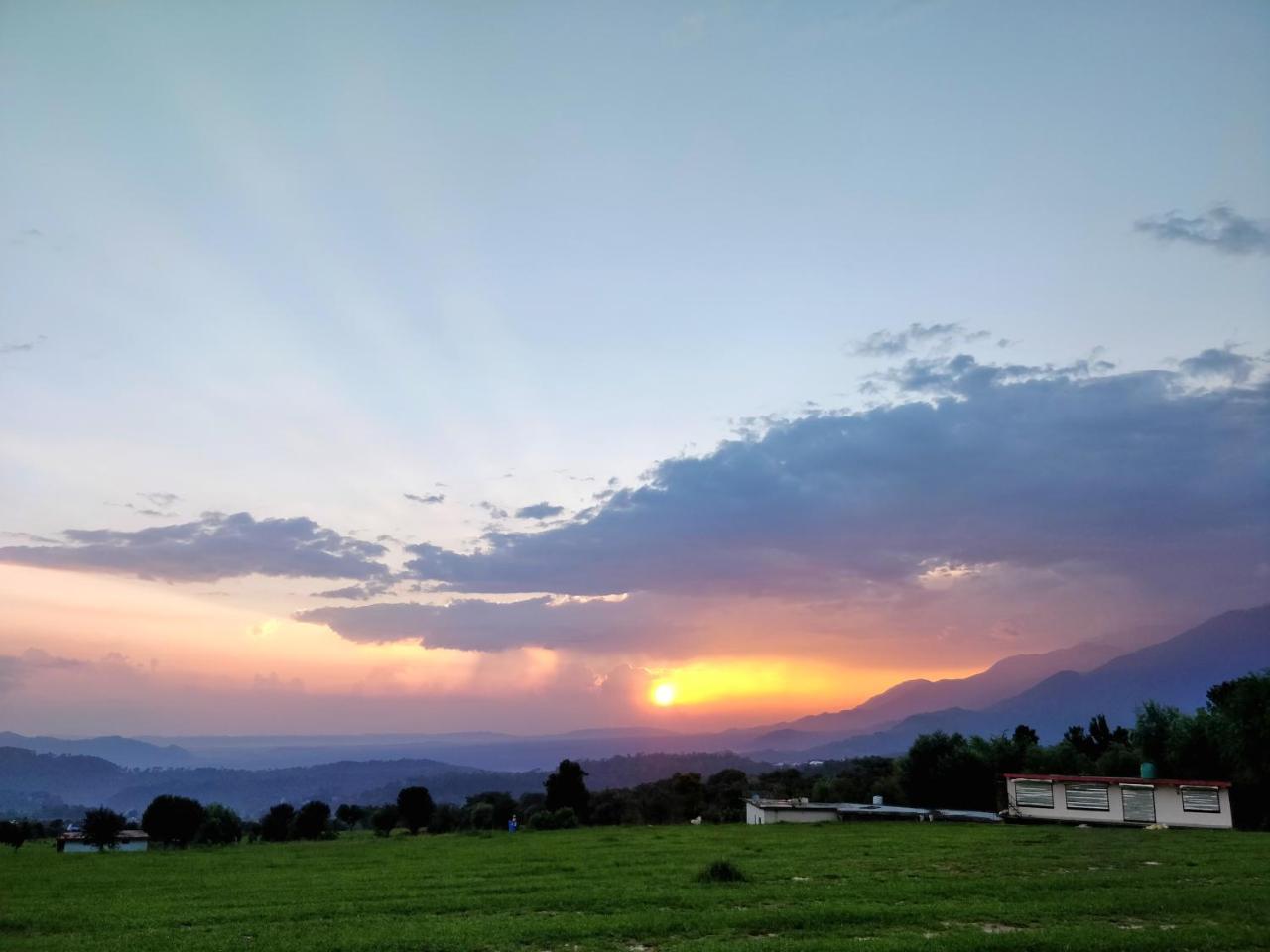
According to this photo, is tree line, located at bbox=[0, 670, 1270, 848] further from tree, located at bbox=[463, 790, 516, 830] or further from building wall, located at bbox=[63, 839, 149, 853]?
building wall, located at bbox=[63, 839, 149, 853]

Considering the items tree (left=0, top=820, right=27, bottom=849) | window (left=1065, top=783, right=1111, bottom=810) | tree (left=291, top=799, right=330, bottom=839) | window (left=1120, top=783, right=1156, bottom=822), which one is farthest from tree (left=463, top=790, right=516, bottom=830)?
window (left=1120, top=783, right=1156, bottom=822)

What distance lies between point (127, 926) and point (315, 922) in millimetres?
4586

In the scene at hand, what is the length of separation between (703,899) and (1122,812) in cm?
3267

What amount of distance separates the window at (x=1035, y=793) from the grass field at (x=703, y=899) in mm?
10985

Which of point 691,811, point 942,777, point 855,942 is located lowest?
point 691,811

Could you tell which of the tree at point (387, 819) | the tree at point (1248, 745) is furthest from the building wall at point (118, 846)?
the tree at point (1248, 745)

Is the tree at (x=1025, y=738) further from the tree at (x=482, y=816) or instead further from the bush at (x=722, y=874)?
the bush at (x=722, y=874)

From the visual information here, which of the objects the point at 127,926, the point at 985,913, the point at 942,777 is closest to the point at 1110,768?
the point at 942,777

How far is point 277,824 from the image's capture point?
74812mm

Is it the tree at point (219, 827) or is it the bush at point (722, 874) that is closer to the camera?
the bush at point (722, 874)

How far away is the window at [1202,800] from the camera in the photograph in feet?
133

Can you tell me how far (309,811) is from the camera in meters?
72.8

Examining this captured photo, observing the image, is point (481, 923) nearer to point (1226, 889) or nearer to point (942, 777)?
point (1226, 889)

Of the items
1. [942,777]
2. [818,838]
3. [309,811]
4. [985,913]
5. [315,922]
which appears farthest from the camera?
[309,811]
